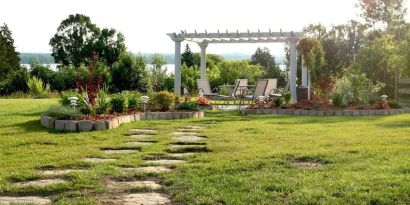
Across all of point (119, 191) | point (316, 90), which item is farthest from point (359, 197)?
point (316, 90)

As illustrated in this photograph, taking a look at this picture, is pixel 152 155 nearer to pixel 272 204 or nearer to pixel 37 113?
pixel 272 204

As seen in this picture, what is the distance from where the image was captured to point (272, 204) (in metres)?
3.56

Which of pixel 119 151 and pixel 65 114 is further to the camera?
pixel 65 114

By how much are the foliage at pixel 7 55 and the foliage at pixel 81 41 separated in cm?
266

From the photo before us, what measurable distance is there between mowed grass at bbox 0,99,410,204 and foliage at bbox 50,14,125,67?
25364mm

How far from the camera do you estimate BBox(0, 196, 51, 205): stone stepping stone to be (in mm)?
3650

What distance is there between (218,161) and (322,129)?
3.31m

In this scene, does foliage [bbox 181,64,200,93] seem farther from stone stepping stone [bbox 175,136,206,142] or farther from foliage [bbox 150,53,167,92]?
stone stepping stone [bbox 175,136,206,142]

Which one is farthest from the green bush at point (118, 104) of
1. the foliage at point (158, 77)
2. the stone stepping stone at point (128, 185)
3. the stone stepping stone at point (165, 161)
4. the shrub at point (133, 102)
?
the foliage at point (158, 77)

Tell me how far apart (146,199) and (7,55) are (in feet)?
110

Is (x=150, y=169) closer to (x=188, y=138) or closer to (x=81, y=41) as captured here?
(x=188, y=138)

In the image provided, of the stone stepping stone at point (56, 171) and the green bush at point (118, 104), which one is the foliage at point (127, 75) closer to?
the green bush at point (118, 104)

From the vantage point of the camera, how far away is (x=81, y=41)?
34312 mm

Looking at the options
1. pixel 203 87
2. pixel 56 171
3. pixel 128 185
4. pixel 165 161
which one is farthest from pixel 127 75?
pixel 128 185
